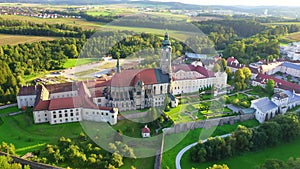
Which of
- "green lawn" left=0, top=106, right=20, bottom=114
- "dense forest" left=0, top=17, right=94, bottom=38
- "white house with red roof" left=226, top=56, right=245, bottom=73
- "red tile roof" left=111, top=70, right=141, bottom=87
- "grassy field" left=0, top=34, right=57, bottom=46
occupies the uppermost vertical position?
"dense forest" left=0, top=17, right=94, bottom=38

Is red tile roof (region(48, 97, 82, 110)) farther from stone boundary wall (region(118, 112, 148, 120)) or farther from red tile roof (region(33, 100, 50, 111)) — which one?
stone boundary wall (region(118, 112, 148, 120))

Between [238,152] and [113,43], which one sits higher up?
[113,43]

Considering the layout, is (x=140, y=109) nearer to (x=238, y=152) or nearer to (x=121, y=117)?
(x=121, y=117)

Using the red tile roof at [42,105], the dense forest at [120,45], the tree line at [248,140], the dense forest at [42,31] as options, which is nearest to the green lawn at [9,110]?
the red tile roof at [42,105]

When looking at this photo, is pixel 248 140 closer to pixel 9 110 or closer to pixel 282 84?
pixel 282 84

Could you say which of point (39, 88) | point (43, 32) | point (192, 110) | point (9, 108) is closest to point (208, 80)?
point (192, 110)

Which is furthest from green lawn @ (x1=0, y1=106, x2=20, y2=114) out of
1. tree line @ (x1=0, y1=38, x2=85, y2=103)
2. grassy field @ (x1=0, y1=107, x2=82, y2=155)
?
tree line @ (x1=0, y1=38, x2=85, y2=103)
